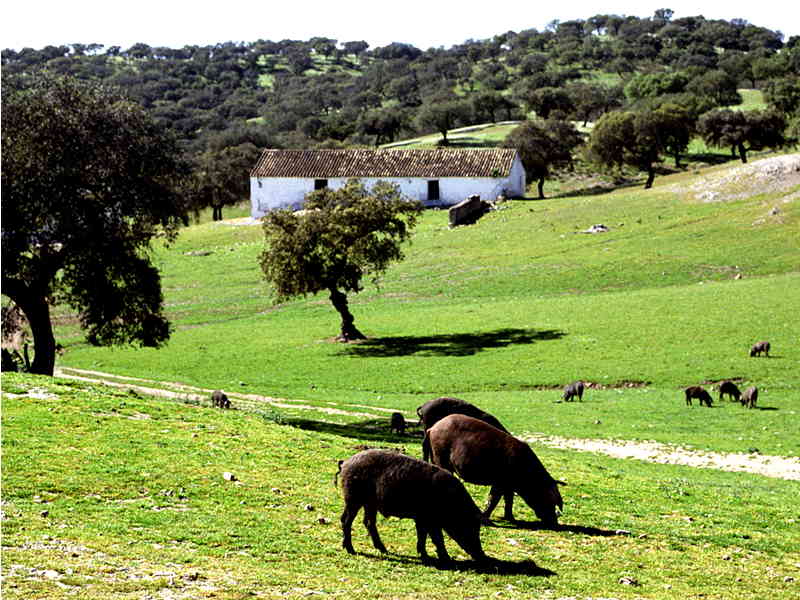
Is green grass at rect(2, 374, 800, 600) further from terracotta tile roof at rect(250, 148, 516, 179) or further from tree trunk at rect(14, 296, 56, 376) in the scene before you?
terracotta tile roof at rect(250, 148, 516, 179)

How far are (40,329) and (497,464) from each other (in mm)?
25540

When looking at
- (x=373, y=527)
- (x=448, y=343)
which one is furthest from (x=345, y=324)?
(x=373, y=527)

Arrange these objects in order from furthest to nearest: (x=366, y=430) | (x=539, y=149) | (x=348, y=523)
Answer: (x=539, y=149)
(x=366, y=430)
(x=348, y=523)

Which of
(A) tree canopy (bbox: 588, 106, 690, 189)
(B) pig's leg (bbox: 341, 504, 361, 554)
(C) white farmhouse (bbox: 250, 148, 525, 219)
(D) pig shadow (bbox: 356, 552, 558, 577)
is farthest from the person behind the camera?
(C) white farmhouse (bbox: 250, 148, 525, 219)

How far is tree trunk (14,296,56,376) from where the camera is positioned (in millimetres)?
36156

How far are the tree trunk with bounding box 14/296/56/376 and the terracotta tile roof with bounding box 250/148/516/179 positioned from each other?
76353mm

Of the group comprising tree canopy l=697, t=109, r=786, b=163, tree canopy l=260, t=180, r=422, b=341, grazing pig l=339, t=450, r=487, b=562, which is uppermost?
tree canopy l=697, t=109, r=786, b=163

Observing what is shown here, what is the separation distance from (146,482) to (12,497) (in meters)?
2.51

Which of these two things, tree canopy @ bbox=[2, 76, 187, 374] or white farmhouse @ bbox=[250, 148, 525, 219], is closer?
tree canopy @ bbox=[2, 76, 187, 374]

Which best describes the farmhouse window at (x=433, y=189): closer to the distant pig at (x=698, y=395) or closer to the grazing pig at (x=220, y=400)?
the distant pig at (x=698, y=395)

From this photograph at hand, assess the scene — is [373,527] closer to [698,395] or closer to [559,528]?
[559,528]

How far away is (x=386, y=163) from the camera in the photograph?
11531 cm

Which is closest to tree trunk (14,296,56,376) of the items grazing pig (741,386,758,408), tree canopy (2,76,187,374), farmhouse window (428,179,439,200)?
tree canopy (2,76,187,374)

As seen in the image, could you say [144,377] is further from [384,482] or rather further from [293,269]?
[384,482]
